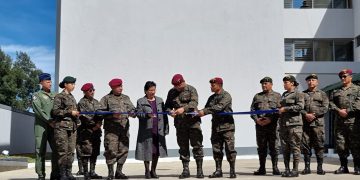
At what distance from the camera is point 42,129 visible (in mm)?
7844

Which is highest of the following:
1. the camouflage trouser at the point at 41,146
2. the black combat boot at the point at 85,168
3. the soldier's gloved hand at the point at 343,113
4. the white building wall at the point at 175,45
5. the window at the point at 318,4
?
the window at the point at 318,4

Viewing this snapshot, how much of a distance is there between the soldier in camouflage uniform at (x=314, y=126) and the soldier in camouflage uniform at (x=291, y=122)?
18.5 inches

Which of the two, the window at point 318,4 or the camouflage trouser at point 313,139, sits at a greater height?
the window at point 318,4

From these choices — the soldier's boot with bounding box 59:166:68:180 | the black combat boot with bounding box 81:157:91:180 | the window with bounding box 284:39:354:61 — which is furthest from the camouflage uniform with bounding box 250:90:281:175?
the window with bounding box 284:39:354:61

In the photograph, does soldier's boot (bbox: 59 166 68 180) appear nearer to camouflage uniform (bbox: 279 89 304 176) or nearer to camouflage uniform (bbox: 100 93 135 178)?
camouflage uniform (bbox: 100 93 135 178)

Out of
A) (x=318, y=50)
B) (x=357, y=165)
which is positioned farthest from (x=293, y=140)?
(x=318, y=50)

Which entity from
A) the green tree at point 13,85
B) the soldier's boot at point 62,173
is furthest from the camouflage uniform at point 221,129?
the green tree at point 13,85

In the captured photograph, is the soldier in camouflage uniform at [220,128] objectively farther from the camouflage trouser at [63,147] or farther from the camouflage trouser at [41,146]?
the camouflage trouser at [41,146]

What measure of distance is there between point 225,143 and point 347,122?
8.26 ft

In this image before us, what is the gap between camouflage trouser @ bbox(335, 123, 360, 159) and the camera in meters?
8.62

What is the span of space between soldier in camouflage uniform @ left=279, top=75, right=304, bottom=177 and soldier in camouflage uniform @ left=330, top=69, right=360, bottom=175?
1023mm

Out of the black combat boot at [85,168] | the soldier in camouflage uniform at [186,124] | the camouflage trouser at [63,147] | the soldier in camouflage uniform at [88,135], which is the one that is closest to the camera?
the camouflage trouser at [63,147]

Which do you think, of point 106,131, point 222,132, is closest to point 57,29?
point 106,131

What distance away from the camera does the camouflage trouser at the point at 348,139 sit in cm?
862
